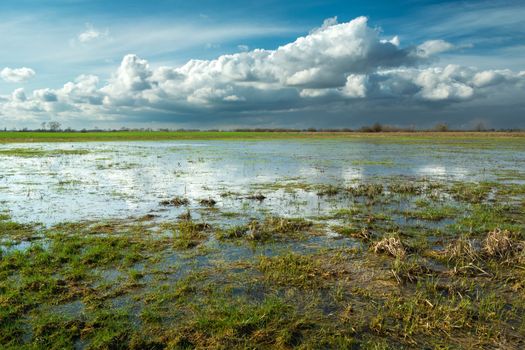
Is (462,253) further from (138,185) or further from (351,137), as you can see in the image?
(351,137)

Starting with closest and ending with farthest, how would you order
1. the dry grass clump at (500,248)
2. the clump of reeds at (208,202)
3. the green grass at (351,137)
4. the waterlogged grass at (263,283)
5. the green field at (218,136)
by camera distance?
the waterlogged grass at (263,283) < the dry grass clump at (500,248) < the clump of reeds at (208,202) < the green grass at (351,137) < the green field at (218,136)

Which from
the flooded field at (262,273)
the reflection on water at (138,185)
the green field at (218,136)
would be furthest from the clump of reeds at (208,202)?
the green field at (218,136)

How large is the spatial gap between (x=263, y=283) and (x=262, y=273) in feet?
1.91

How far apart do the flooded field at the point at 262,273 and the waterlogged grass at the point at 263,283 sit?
36 millimetres

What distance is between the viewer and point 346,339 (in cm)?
581

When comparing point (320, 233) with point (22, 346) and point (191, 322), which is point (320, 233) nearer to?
point (191, 322)

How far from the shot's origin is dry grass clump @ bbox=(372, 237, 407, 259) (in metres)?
9.27

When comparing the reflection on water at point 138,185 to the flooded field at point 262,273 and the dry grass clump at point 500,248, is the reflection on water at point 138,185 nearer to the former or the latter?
the flooded field at point 262,273

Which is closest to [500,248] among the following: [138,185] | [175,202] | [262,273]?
[262,273]

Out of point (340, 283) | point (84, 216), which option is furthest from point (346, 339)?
point (84, 216)

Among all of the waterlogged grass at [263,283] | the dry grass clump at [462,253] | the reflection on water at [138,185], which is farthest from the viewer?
the reflection on water at [138,185]

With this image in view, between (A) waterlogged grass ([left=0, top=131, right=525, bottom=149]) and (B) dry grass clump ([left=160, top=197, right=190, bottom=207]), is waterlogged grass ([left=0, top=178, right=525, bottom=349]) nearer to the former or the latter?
(B) dry grass clump ([left=160, top=197, right=190, bottom=207])

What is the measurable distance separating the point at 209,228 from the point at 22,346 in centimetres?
725

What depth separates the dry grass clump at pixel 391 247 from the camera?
365 inches
